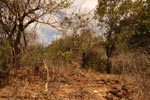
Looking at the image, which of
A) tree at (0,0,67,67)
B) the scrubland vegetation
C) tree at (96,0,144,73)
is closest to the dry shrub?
the scrubland vegetation

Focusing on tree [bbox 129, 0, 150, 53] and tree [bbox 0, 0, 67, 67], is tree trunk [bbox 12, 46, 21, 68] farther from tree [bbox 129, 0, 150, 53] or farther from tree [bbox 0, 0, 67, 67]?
tree [bbox 129, 0, 150, 53]

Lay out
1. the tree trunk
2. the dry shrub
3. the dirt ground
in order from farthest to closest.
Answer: the tree trunk < the dry shrub < the dirt ground

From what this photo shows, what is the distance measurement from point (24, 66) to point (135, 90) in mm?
3764

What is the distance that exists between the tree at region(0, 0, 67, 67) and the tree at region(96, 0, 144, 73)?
41.8 feet

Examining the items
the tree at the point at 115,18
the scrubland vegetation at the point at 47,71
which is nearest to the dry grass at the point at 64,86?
the scrubland vegetation at the point at 47,71

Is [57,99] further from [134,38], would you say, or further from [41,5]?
[134,38]

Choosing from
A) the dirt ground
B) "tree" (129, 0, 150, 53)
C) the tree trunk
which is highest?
"tree" (129, 0, 150, 53)

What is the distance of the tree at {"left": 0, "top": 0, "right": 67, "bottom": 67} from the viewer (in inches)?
477

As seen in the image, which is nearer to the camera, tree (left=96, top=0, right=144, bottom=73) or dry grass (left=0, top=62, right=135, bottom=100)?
dry grass (left=0, top=62, right=135, bottom=100)

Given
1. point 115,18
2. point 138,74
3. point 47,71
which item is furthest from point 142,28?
point 47,71

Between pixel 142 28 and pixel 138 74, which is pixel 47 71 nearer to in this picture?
pixel 138 74

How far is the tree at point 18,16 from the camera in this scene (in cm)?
1211

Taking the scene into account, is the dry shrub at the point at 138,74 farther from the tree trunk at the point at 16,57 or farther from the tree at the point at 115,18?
the tree at the point at 115,18

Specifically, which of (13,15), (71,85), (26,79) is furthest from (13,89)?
(13,15)
